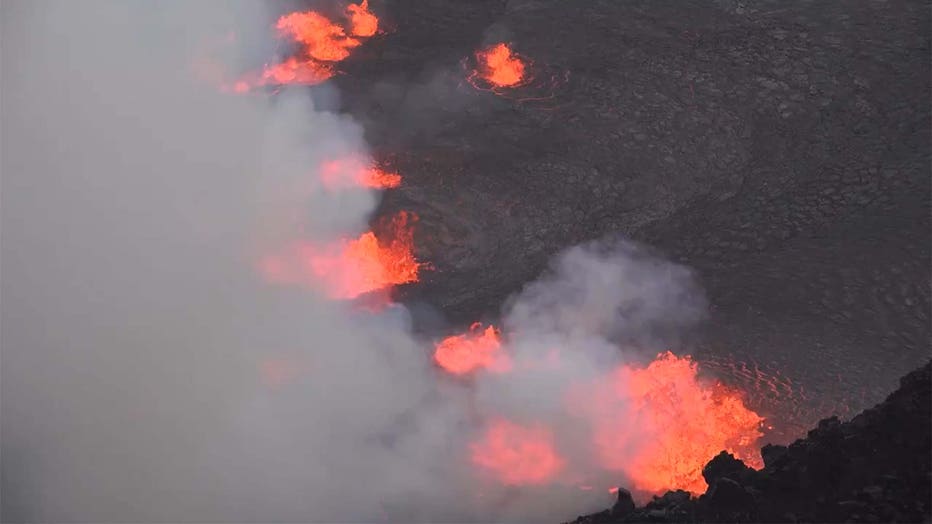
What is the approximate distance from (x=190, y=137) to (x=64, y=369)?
14.4 ft

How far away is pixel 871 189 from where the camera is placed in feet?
48.0

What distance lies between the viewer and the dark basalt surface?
8.15m

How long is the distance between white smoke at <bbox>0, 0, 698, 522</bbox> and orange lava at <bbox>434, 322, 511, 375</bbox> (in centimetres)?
28

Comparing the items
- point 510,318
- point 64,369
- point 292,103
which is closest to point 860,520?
point 510,318

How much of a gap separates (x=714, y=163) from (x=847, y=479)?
7.99m

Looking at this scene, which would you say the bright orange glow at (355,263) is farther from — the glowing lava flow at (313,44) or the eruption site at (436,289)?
the glowing lava flow at (313,44)

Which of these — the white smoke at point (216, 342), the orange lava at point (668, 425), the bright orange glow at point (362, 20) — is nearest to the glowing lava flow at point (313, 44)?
the bright orange glow at point (362, 20)

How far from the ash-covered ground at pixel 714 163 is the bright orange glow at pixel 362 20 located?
2.68ft

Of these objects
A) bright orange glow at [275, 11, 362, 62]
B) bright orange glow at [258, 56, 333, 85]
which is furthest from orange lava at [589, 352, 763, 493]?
bright orange glow at [275, 11, 362, 62]

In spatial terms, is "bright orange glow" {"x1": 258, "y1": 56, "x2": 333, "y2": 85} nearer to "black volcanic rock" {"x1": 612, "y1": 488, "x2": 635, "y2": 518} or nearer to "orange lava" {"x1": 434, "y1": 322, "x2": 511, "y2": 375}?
"orange lava" {"x1": 434, "y1": 322, "x2": 511, "y2": 375}

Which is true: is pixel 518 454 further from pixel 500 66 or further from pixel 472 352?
pixel 500 66

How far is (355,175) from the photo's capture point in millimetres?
16375

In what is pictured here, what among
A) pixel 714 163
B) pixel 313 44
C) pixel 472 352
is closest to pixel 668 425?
pixel 472 352

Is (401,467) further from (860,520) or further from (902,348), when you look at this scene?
(902,348)
